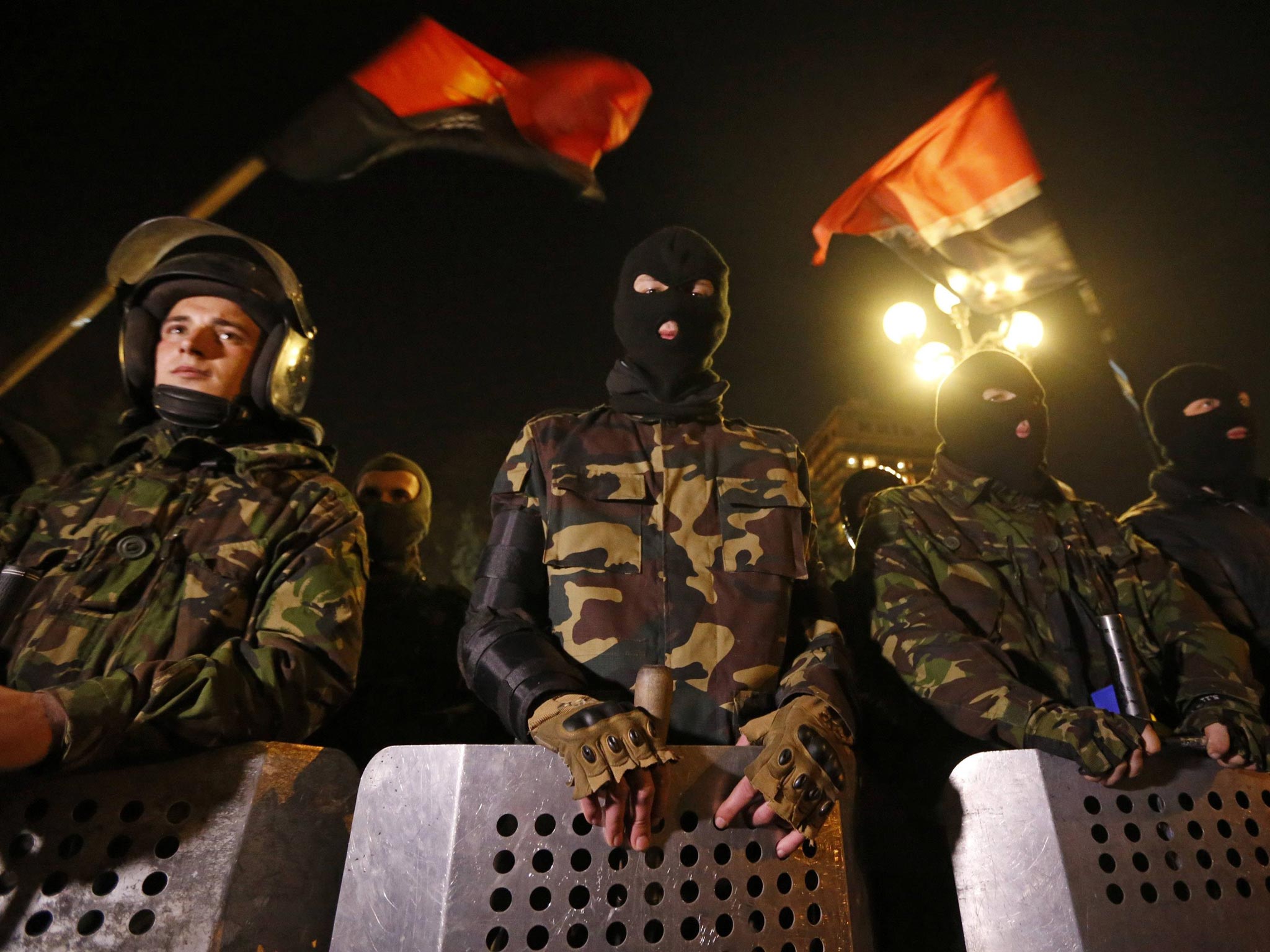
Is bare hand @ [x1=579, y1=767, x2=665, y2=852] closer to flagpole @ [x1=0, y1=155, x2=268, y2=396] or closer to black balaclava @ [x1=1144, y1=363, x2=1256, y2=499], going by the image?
black balaclava @ [x1=1144, y1=363, x2=1256, y2=499]

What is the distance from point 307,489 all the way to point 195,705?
105 cm

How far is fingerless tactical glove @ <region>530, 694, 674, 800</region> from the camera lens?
66.3 inches

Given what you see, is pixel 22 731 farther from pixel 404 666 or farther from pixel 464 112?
pixel 464 112

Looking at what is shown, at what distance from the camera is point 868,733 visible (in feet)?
11.0

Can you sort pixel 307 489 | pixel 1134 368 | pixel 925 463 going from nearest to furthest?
1. pixel 307 489
2. pixel 1134 368
3. pixel 925 463

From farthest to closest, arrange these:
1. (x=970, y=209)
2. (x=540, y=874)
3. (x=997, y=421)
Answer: (x=970, y=209), (x=997, y=421), (x=540, y=874)

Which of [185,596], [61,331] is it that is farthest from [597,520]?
[61,331]

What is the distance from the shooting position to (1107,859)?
2.07 metres

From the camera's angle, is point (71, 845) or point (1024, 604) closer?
point (71, 845)

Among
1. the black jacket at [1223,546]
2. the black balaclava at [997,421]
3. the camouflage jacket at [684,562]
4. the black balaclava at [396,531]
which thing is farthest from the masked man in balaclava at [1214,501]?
the black balaclava at [396,531]

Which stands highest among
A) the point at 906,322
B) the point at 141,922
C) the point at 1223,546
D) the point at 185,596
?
the point at 906,322

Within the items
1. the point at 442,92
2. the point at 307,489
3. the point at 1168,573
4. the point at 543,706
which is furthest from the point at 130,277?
the point at 442,92

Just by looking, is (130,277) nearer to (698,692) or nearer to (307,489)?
(307,489)

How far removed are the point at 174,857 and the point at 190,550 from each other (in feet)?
3.67
